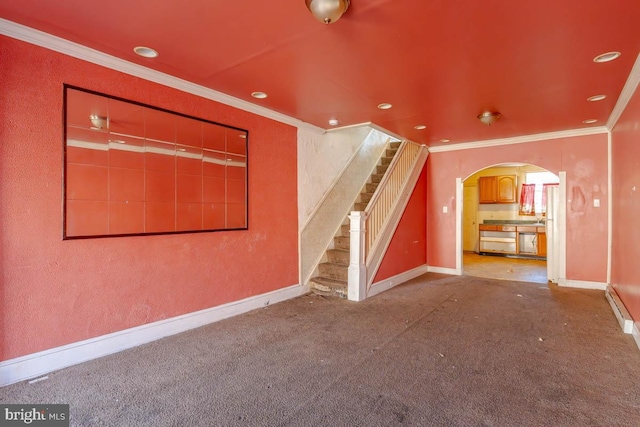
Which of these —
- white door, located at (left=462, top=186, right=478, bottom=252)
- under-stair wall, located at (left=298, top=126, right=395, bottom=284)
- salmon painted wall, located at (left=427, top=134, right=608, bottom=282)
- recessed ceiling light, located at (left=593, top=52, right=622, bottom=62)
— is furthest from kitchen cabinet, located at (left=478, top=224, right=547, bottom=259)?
recessed ceiling light, located at (left=593, top=52, right=622, bottom=62)

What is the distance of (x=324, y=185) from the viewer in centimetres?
511

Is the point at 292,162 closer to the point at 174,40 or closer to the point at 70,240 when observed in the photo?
the point at 174,40

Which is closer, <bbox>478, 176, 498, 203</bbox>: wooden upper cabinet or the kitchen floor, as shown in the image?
the kitchen floor

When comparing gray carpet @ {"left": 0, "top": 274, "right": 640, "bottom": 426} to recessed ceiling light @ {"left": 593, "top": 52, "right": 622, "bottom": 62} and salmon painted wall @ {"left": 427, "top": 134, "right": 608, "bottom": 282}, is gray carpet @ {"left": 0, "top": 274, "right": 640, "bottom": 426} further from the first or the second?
recessed ceiling light @ {"left": 593, "top": 52, "right": 622, "bottom": 62}

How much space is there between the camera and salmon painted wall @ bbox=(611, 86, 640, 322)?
3.03m

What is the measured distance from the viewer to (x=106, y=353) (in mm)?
2693

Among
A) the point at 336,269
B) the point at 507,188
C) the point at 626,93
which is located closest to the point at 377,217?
the point at 336,269

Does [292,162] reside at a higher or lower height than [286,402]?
higher

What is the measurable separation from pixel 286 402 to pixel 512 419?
4.49 feet

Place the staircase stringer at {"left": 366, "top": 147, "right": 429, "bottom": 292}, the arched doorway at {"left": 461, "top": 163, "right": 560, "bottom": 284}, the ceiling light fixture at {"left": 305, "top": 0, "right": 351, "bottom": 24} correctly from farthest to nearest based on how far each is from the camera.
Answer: the arched doorway at {"left": 461, "top": 163, "right": 560, "bottom": 284} < the staircase stringer at {"left": 366, "top": 147, "right": 429, "bottom": 292} < the ceiling light fixture at {"left": 305, "top": 0, "right": 351, "bottom": 24}

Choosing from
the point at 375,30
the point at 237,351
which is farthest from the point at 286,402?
the point at 375,30

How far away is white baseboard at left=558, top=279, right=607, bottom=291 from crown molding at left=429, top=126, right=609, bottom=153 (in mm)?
2315

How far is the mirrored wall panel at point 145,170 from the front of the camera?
2.54 meters

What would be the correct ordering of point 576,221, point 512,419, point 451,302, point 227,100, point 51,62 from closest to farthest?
point 512,419
point 51,62
point 227,100
point 451,302
point 576,221
